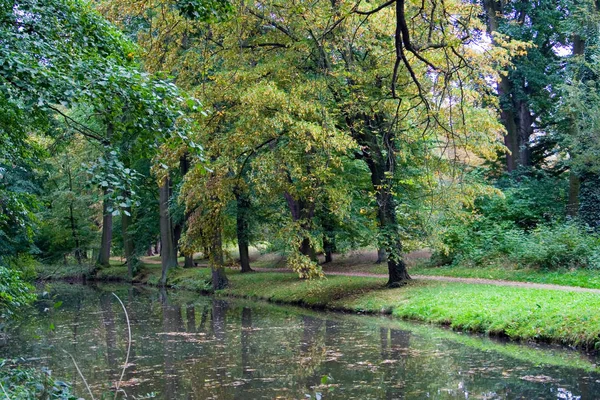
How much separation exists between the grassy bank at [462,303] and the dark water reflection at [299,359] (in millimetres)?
545

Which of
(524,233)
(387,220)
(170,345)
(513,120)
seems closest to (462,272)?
(524,233)

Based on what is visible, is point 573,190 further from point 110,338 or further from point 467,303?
point 110,338

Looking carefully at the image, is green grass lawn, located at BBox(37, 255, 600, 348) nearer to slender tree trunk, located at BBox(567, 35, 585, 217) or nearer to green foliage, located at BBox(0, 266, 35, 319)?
slender tree trunk, located at BBox(567, 35, 585, 217)

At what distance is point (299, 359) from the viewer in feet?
34.3

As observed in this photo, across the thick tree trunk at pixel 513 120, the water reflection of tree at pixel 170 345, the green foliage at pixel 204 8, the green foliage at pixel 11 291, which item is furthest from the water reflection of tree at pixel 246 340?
the thick tree trunk at pixel 513 120

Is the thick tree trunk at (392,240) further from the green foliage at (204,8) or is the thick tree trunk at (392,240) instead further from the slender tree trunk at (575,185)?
the green foliage at (204,8)

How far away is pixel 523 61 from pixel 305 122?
52.3ft

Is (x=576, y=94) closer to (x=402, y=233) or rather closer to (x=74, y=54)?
(x=402, y=233)

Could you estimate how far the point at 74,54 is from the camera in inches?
279

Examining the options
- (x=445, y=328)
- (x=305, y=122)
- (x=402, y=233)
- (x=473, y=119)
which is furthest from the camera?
(x=402, y=233)

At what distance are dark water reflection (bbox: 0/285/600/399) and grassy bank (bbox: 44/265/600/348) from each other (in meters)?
0.54

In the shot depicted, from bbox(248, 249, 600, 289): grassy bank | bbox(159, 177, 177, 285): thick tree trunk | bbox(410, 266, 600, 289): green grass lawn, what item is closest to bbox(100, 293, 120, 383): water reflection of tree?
bbox(159, 177, 177, 285): thick tree trunk

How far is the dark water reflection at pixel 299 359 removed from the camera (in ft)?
26.7

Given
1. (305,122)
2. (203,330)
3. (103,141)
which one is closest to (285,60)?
(305,122)
